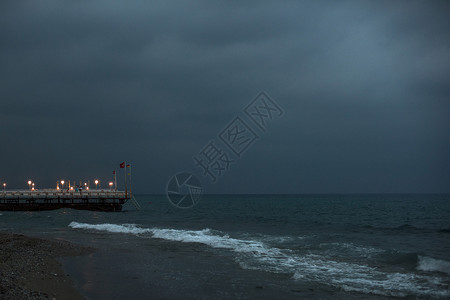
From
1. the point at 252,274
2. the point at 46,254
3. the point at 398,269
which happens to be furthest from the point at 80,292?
the point at 398,269

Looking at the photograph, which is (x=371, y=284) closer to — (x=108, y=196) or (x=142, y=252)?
→ (x=142, y=252)

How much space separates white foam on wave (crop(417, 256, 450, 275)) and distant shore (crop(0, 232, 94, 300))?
13609 millimetres

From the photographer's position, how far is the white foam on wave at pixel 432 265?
14.7 m

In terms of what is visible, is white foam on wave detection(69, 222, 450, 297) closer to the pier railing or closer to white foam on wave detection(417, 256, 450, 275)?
white foam on wave detection(417, 256, 450, 275)

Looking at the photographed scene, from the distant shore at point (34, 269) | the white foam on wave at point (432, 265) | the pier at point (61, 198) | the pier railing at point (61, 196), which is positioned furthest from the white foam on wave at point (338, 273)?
the pier railing at point (61, 196)

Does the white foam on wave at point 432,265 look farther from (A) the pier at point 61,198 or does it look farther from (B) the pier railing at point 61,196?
(B) the pier railing at point 61,196

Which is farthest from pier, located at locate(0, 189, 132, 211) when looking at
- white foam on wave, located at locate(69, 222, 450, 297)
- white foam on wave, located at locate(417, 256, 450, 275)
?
white foam on wave, located at locate(417, 256, 450, 275)

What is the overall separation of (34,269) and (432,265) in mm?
16232

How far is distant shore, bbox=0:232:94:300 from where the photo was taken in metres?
9.72

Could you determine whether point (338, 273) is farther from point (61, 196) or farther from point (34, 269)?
point (61, 196)

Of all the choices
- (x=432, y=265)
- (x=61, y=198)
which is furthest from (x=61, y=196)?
(x=432, y=265)

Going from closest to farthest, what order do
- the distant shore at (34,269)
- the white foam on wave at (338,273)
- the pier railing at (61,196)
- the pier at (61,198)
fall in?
the distant shore at (34,269) → the white foam on wave at (338,273) → the pier at (61,198) → the pier railing at (61,196)

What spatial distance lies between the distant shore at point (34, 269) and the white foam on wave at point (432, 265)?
1361cm

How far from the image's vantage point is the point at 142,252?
18391mm
